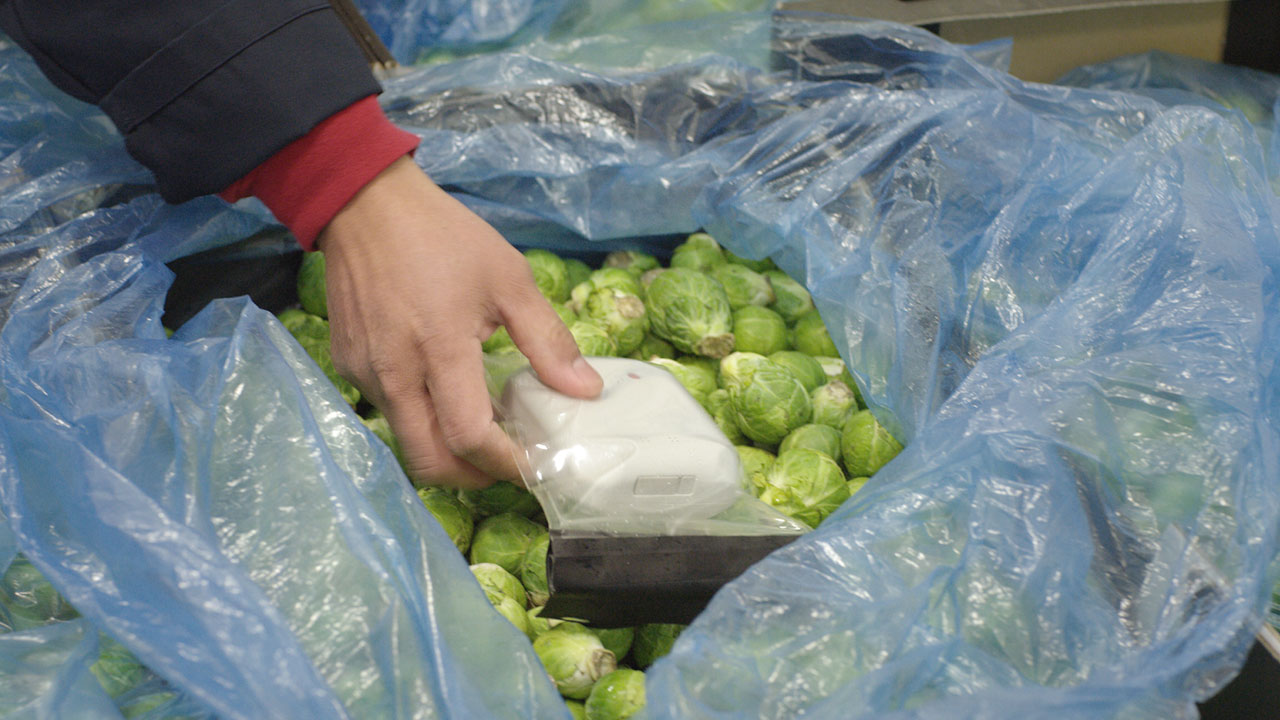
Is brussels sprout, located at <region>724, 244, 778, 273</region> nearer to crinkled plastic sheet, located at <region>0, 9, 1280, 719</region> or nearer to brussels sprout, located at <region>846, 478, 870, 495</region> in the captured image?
crinkled plastic sheet, located at <region>0, 9, 1280, 719</region>

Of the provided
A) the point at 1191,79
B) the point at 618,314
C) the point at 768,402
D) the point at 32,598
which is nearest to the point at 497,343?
the point at 618,314

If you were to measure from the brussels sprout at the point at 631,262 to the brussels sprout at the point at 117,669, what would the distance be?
4.58 feet

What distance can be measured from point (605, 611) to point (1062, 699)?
0.62 metres

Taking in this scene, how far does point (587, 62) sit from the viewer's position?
251cm

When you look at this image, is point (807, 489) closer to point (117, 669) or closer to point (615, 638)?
point (615, 638)

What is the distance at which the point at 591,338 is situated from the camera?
2.00m

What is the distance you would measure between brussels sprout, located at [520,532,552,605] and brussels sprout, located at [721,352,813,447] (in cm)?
49

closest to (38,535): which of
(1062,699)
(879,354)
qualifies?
(1062,699)

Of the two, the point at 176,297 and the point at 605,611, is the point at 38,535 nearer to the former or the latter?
the point at 605,611

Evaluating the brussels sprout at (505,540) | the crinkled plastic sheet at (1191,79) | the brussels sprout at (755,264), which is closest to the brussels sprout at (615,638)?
the brussels sprout at (505,540)

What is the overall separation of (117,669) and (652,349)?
1329 millimetres

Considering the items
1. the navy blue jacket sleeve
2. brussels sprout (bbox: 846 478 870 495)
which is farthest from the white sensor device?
the navy blue jacket sleeve

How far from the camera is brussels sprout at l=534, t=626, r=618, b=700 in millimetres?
1442

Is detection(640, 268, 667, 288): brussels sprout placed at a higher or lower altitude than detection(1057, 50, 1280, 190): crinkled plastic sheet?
lower
